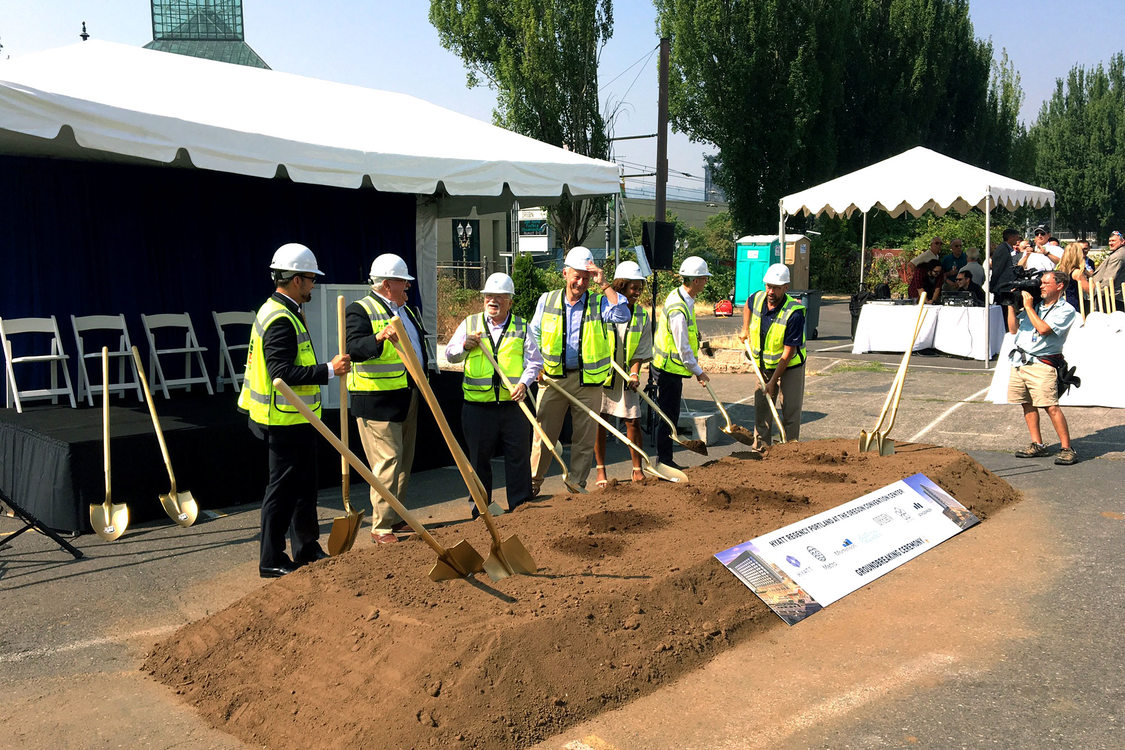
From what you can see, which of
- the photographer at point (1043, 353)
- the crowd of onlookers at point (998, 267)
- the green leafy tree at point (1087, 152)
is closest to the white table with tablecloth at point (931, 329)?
the crowd of onlookers at point (998, 267)

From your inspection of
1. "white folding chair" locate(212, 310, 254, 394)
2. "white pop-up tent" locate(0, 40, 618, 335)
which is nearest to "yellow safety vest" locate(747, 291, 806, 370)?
"white pop-up tent" locate(0, 40, 618, 335)

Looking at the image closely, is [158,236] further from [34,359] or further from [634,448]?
[634,448]

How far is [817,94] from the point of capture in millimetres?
28750

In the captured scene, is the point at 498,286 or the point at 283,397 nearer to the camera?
the point at 283,397

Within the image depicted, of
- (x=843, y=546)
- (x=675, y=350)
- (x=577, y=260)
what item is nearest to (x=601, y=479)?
(x=675, y=350)

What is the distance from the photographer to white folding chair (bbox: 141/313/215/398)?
909cm

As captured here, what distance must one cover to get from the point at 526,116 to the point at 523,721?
83.2 feet

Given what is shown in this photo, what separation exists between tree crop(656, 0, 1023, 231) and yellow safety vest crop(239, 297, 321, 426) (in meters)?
25.8

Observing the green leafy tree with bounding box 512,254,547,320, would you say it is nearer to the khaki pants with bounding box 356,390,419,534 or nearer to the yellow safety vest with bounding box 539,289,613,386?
the yellow safety vest with bounding box 539,289,613,386

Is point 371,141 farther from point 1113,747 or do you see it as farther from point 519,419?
point 1113,747

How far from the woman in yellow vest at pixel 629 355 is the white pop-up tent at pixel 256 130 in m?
2.23

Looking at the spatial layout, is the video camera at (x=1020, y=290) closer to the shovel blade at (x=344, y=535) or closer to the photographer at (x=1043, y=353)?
the photographer at (x=1043, y=353)

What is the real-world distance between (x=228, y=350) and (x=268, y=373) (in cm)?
480

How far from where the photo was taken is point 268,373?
5.41 metres
